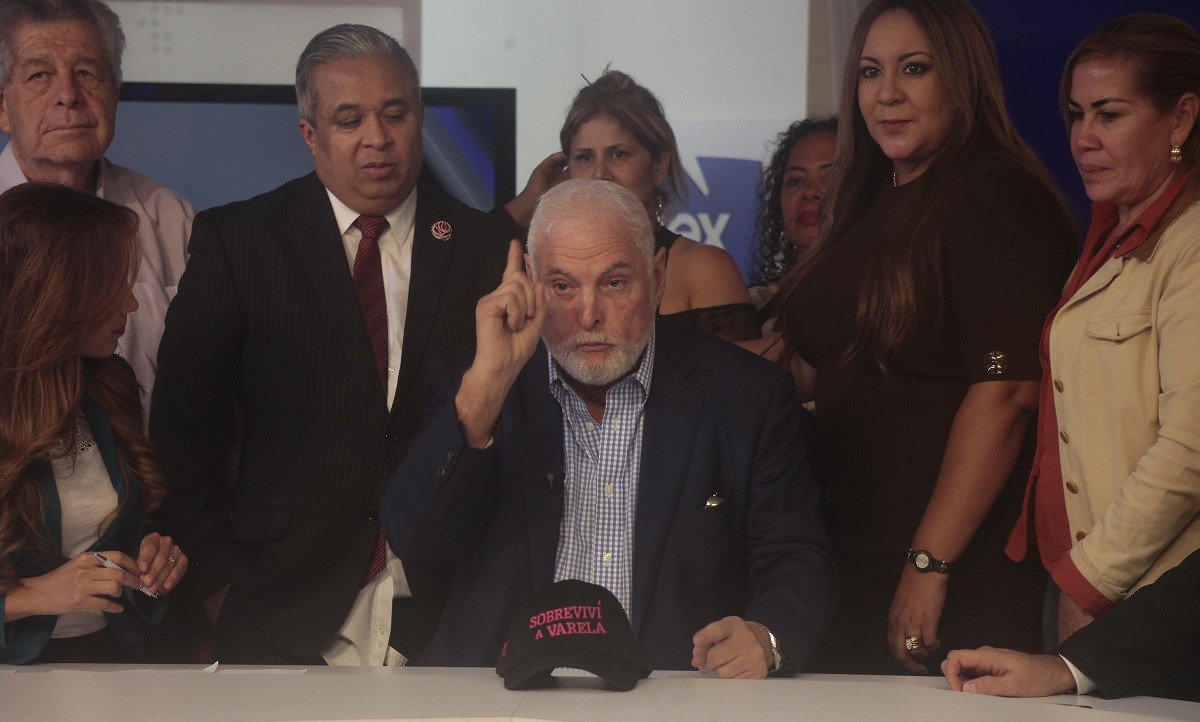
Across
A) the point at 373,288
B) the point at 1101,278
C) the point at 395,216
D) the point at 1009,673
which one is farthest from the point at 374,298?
the point at 1009,673

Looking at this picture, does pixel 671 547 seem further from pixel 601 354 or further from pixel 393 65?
pixel 393 65

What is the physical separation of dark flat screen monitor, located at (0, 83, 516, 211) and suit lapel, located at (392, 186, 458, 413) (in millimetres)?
1543

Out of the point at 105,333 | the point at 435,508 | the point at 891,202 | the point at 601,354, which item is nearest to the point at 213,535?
the point at 105,333

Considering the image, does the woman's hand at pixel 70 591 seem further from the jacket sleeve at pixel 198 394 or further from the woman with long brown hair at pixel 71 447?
the jacket sleeve at pixel 198 394

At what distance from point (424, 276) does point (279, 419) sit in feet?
1.45

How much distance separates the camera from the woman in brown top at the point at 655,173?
3387 millimetres

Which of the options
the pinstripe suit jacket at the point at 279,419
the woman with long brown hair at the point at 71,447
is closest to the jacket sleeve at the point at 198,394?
the pinstripe suit jacket at the point at 279,419

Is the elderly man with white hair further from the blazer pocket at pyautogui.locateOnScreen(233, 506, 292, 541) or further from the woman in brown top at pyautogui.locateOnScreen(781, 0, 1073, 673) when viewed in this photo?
the woman in brown top at pyautogui.locateOnScreen(781, 0, 1073, 673)

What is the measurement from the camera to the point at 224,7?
476 cm

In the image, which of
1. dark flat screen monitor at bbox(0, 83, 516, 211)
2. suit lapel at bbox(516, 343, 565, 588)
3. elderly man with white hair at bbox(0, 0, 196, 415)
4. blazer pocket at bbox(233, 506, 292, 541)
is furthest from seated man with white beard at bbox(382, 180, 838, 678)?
dark flat screen monitor at bbox(0, 83, 516, 211)

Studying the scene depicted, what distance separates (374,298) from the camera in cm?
288

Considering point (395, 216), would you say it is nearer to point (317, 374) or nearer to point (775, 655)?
point (317, 374)

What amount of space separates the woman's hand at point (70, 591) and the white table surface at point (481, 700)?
1.01ft

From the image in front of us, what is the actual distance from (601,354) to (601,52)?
2.46 meters
